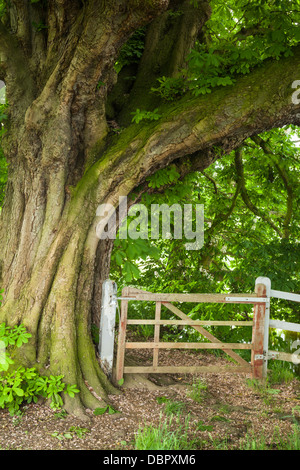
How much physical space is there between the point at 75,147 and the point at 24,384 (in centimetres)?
293

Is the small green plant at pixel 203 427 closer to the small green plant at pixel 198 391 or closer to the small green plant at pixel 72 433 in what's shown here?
the small green plant at pixel 198 391

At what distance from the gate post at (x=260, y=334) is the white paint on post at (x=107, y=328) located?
2034mm

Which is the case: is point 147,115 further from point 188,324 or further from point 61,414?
point 61,414

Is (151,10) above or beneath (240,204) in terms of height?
above

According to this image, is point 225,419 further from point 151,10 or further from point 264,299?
point 151,10

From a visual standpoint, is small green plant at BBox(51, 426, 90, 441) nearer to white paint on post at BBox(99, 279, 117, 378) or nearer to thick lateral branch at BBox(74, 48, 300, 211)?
white paint on post at BBox(99, 279, 117, 378)

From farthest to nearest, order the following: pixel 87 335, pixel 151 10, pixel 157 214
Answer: pixel 157 214
pixel 87 335
pixel 151 10

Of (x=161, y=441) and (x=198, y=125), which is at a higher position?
(x=198, y=125)

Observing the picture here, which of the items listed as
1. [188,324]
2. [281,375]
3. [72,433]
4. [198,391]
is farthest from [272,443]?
[281,375]

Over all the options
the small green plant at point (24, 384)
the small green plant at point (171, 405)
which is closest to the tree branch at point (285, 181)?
the small green plant at point (171, 405)

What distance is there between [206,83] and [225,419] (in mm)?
3854

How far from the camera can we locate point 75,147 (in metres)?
5.44
